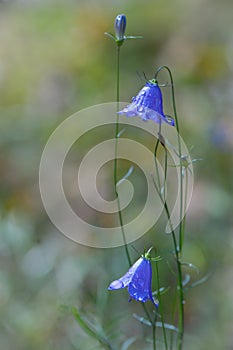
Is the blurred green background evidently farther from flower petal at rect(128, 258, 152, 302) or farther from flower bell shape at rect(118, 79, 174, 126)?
flower bell shape at rect(118, 79, 174, 126)

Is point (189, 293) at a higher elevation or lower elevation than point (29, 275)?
lower

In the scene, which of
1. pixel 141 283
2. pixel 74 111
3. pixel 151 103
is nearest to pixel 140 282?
pixel 141 283

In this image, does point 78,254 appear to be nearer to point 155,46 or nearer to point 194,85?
point 194,85

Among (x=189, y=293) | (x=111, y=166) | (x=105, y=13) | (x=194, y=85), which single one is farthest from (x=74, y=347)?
(x=105, y=13)

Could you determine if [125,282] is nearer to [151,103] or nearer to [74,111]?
[151,103]

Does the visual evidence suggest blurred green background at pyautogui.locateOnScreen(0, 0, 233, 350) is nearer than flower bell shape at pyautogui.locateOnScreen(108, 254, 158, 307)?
No

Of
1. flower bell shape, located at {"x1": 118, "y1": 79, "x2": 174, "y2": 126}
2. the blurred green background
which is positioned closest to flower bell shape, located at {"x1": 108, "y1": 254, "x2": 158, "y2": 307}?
flower bell shape, located at {"x1": 118, "y1": 79, "x2": 174, "y2": 126}

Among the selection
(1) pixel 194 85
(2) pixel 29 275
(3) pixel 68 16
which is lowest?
(2) pixel 29 275
